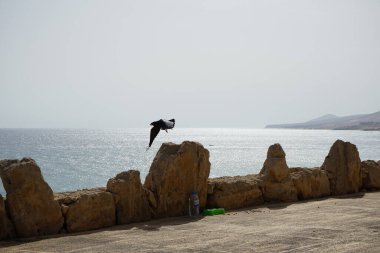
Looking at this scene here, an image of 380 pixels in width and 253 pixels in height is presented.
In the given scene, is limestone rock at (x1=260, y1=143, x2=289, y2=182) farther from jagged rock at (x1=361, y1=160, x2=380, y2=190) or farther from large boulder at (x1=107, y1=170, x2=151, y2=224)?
large boulder at (x1=107, y1=170, x2=151, y2=224)

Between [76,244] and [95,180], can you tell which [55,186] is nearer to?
[95,180]

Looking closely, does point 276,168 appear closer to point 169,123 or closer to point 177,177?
point 177,177

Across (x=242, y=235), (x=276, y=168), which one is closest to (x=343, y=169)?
(x=276, y=168)

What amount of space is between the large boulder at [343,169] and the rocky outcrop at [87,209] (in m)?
9.66

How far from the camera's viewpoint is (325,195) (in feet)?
66.0

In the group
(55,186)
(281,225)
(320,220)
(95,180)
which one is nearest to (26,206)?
(281,225)

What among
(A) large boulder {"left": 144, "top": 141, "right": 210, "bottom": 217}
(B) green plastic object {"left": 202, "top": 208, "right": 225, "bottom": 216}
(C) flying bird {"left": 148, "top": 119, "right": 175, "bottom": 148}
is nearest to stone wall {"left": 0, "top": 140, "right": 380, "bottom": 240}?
(A) large boulder {"left": 144, "top": 141, "right": 210, "bottom": 217}

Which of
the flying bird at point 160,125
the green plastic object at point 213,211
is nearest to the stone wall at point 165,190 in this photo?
the green plastic object at point 213,211

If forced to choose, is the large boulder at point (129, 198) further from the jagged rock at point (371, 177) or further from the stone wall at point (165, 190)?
the jagged rock at point (371, 177)

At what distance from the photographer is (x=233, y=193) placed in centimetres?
1725

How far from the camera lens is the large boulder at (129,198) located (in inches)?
581

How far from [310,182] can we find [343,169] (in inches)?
74.3

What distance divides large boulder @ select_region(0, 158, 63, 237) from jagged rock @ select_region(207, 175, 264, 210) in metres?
5.38

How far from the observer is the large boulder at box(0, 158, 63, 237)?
42.5 feet
